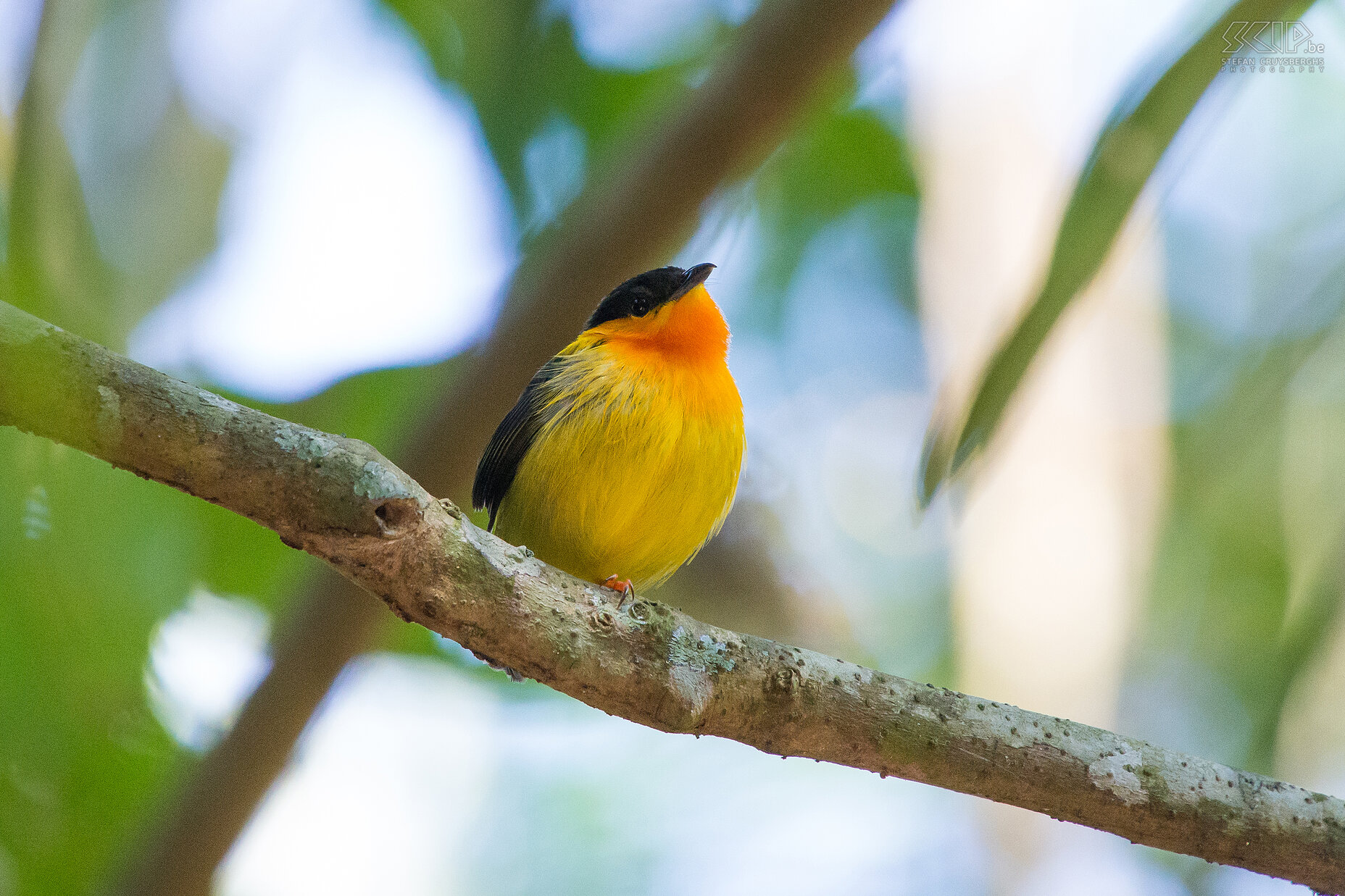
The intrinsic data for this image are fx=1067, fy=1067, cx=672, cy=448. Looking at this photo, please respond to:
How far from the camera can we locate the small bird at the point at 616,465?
379cm

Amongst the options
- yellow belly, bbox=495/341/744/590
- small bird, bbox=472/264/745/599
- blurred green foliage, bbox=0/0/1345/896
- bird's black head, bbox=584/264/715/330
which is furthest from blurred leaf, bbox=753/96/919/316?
yellow belly, bbox=495/341/744/590

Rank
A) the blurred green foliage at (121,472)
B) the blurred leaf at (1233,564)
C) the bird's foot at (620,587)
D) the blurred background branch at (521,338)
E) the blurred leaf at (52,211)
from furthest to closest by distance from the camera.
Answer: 1. the blurred leaf at (1233,564)
2. the blurred background branch at (521,338)
3. the bird's foot at (620,587)
4. the blurred green foliage at (121,472)
5. the blurred leaf at (52,211)

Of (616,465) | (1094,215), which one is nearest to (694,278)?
(616,465)

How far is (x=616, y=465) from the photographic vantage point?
378cm

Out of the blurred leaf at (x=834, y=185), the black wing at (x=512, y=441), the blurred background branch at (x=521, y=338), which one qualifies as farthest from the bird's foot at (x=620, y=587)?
the blurred leaf at (x=834, y=185)

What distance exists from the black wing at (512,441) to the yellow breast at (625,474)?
40 millimetres

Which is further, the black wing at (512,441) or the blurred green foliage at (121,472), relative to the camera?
the black wing at (512,441)

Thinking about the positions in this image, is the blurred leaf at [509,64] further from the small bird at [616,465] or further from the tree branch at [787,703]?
the tree branch at [787,703]

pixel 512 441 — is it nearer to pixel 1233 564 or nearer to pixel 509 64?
pixel 509 64

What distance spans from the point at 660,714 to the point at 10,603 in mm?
1448

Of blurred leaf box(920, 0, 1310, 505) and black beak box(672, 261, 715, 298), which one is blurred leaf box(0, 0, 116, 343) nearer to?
blurred leaf box(920, 0, 1310, 505)

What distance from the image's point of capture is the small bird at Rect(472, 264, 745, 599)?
3.79m

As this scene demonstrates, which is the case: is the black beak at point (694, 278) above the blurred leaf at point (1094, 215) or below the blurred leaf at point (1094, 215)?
below

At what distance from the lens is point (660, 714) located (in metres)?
2.68
